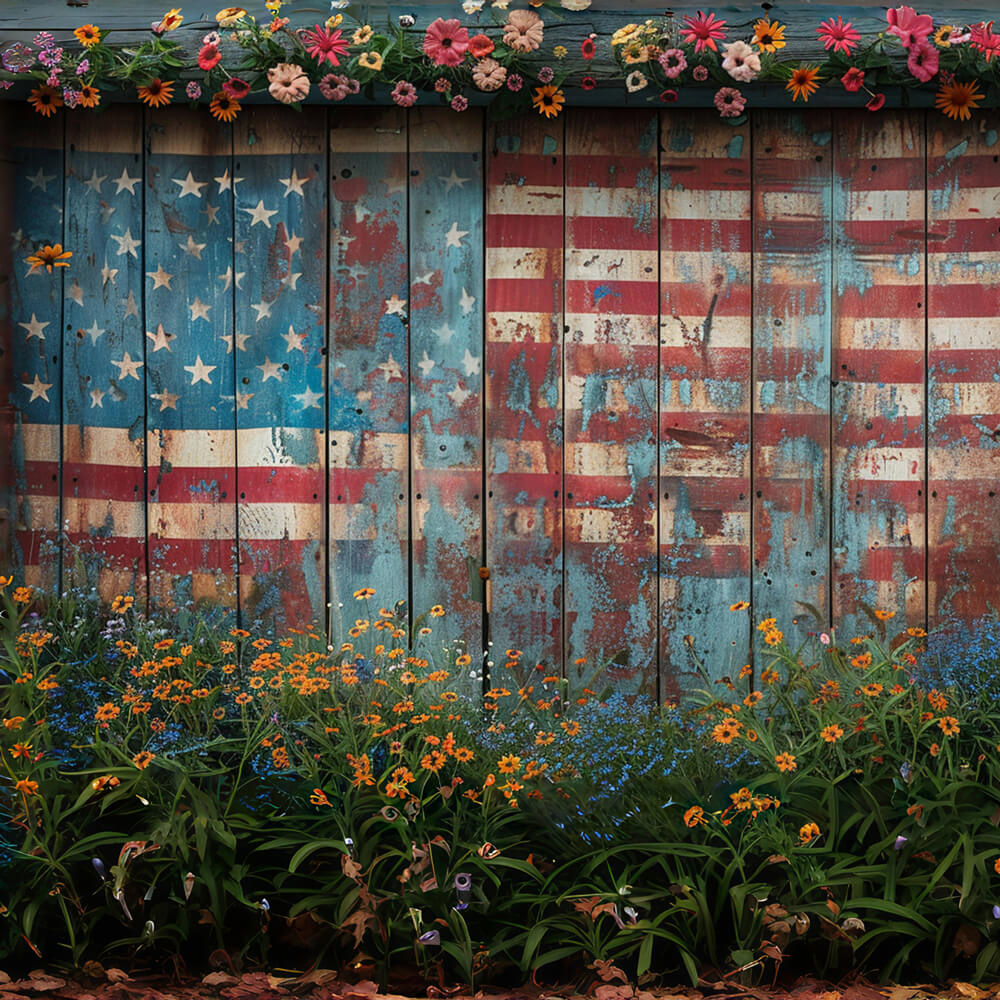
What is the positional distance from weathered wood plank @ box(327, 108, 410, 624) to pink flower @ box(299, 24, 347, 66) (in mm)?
241

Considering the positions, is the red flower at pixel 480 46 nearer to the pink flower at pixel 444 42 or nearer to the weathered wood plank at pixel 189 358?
the pink flower at pixel 444 42

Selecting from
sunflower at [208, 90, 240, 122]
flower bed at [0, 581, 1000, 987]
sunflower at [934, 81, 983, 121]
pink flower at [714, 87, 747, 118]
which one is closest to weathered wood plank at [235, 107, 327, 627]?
sunflower at [208, 90, 240, 122]

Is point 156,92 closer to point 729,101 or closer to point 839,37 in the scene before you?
point 729,101

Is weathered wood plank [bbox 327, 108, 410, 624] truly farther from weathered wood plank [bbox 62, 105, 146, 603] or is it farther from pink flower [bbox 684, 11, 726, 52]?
pink flower [bbox 684, 11, 726, 52]

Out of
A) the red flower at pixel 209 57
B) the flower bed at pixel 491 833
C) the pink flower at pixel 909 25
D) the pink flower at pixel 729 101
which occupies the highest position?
the pink flower at pixel 909 25

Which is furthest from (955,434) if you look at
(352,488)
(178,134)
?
(178,134)

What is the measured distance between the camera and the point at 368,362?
3139mm

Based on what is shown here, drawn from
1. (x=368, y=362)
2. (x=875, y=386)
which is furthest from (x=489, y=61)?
(x=875, y=386)

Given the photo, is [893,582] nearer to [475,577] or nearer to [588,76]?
[475,577]

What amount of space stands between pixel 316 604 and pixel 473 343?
0.93 meters

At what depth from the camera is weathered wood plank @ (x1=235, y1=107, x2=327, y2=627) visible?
313 cm

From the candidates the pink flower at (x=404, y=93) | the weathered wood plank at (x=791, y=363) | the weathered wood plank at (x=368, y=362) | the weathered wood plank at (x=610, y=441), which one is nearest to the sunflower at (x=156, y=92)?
the weathered wood plank at (x=368, y=362)

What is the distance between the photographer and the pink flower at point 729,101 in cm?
291

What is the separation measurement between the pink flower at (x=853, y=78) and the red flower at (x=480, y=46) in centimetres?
99
